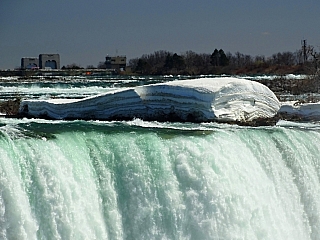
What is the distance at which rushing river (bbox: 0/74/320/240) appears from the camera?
10977 mm

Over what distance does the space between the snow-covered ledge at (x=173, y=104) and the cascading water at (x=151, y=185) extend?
154 inches

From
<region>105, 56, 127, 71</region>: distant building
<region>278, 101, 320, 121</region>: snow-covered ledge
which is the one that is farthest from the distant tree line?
<region>278, 101, 320, 121</region>: snow-covered ledge

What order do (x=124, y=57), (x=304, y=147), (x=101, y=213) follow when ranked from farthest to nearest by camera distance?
1. (x=124, y=57)
2. (x=304, y=147)
3. (x=101, y=213)

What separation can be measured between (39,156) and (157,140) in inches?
122

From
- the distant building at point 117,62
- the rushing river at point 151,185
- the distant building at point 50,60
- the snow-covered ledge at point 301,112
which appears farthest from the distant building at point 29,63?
the rushing river at point 151,185

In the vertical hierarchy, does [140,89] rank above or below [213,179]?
above

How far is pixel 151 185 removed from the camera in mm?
12586

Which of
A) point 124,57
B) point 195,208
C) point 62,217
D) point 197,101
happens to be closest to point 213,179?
point 195,208

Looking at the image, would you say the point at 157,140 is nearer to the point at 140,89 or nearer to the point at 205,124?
the point at 205,124

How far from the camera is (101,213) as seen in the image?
11.9 meters

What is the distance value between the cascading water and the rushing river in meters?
0.02

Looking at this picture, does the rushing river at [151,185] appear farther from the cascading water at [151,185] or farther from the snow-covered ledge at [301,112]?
the snow-covered ledge at [301,112]

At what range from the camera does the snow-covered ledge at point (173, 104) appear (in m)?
19.6

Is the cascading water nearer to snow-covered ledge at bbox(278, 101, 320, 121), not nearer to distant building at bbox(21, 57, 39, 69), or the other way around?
snow-covered ledge at bbox(278, 101, 320, 121)
